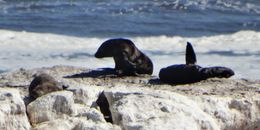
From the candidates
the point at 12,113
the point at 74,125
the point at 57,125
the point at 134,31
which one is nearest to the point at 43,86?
the point at 12,113

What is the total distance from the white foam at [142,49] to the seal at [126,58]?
5481mm

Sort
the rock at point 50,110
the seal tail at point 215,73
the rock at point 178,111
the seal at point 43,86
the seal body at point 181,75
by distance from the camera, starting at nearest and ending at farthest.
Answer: the rock at point 178,111 → the rock at point 50,110 → the seal at point 43,86 → the seal body at point 181,75 → the seal tail at point 215,73

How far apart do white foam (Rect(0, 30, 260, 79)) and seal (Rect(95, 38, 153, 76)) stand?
18.0 feet

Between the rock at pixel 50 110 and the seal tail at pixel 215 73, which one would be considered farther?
the seal tail at pixel 215 73

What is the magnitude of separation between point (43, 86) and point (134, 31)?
16371 mm

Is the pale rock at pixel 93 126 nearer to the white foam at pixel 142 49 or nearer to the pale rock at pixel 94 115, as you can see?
the pale rock at pixel 94 115

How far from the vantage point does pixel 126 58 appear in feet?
36.8

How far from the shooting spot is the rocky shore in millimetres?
8133

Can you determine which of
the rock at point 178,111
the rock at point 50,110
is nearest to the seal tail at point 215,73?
the rock at point 178,111

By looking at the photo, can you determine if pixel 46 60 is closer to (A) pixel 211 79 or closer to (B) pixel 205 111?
(A) pixel 211 79

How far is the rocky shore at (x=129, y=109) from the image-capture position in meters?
8.13

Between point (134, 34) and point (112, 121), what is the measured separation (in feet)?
54.8

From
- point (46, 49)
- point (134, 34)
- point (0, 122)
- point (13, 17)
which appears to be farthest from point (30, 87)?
point (13, 17)

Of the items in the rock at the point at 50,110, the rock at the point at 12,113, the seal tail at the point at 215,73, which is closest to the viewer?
the rock at the point at 12,113
